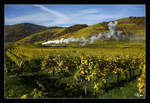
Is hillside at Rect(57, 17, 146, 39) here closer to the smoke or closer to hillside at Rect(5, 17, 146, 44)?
hillside at Rect(5, 17, 146, 44)

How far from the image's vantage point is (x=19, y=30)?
191 inches

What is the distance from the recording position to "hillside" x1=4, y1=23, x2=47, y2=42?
4566 millimetres

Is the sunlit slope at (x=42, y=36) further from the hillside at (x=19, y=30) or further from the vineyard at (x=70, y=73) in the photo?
the vineyard at (x=70, y=73)

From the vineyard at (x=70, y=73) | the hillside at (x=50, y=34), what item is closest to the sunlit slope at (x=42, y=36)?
the hillside at (x=50, y=34)

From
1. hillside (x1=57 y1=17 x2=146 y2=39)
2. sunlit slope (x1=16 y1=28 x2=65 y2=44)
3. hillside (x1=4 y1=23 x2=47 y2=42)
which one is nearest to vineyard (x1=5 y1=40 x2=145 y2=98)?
sunlit slope (x1=16 y1=28 x2=65 y2=44)

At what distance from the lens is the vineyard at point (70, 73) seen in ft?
14.5

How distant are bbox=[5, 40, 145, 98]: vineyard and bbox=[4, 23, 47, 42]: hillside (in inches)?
18.2

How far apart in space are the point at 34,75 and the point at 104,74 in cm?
262

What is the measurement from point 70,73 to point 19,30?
8.65 ft

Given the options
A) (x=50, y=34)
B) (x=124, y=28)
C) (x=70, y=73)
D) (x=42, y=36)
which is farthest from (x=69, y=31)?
(x=124, y=28)

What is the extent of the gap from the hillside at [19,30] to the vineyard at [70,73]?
46 centimetres

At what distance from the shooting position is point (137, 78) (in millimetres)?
4445

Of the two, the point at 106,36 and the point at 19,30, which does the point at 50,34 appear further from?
the point at 106,36
